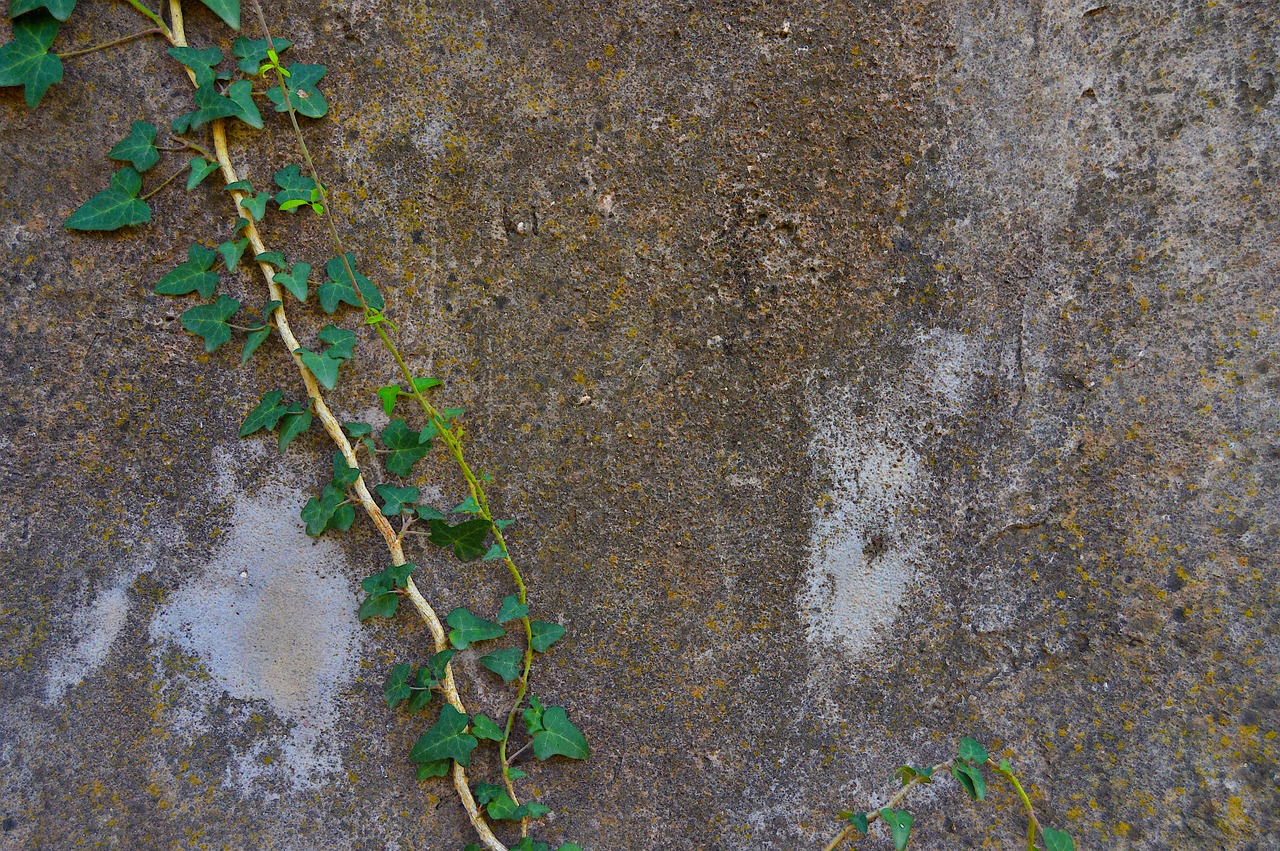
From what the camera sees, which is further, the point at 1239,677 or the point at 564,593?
the point at 564,593

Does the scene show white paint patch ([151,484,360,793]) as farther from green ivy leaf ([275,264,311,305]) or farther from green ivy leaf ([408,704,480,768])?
green ivy leaf ([275,264,311,305])

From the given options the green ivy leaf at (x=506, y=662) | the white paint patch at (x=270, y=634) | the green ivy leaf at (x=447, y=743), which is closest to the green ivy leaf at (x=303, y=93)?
the white paint patch at (x=270, y=634)

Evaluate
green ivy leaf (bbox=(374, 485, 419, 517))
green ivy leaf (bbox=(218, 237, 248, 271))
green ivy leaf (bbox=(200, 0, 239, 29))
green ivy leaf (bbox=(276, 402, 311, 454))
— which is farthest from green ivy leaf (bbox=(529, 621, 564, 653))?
green ivy leaf (bbox=(200, 0, 239, 29))

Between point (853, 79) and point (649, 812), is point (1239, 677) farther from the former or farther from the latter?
point (853, 79)

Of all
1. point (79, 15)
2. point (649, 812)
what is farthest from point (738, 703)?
point (79, 15)

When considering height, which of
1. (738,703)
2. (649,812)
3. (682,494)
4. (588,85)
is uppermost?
(588,85)

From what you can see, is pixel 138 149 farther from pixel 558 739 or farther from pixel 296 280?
pixel 558 739

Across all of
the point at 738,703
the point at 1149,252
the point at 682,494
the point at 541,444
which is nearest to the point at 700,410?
the point at 682,494

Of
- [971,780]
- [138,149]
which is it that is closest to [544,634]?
[971,780]

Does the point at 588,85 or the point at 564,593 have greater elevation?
the point at 588,85
